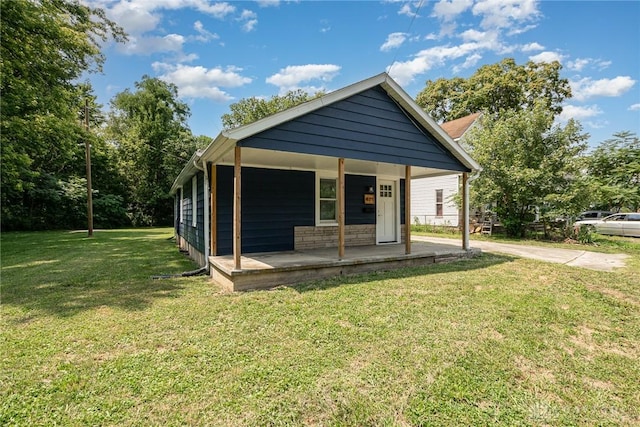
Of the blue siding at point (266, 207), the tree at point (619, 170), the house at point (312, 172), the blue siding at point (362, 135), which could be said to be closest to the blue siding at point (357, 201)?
the house at point (312, 172)

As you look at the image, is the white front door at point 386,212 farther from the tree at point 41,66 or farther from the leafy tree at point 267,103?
the leafy tree at point 267,103

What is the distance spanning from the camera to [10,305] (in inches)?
176

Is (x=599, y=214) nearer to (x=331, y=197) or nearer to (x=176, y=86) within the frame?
(x=331, y=197)

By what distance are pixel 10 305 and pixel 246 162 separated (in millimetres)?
4478

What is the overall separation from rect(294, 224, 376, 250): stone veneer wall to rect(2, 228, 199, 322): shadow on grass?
2.75 meters

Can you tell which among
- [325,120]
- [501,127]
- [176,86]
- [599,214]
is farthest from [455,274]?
[176,86]

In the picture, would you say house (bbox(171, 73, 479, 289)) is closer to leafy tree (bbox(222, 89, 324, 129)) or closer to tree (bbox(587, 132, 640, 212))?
tree (bbox(587, 132, 640, 212))

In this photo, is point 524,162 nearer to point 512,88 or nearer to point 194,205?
point 194,205

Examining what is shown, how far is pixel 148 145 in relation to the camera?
83.4 ft

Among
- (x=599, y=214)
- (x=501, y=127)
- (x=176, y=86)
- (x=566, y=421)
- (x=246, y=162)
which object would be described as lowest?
(x=566, y=421)

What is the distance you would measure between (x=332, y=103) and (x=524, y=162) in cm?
1024

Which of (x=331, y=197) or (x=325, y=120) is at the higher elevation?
(x=325, y=120)

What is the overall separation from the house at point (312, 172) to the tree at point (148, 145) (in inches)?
737

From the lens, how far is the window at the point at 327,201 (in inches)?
322
